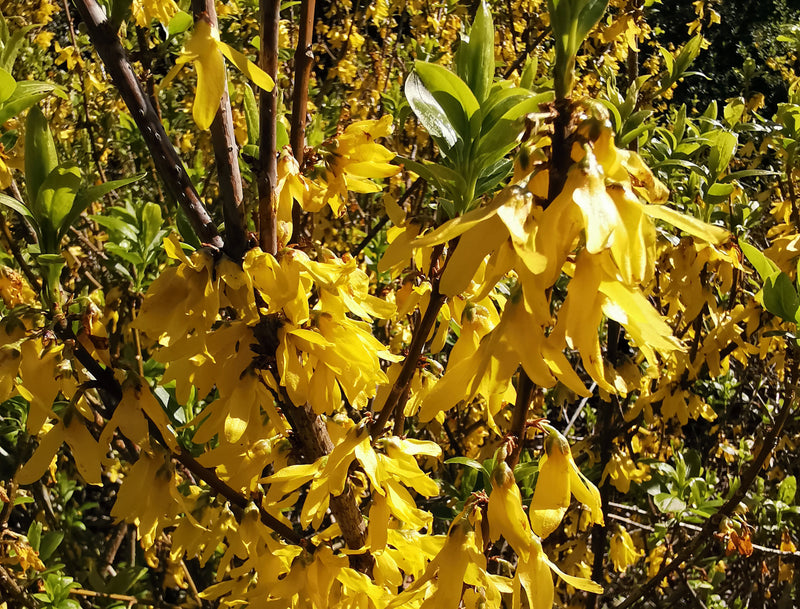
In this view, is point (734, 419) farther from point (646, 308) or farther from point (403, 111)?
point (646, 308)

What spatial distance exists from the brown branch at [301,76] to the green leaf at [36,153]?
14.3 inches

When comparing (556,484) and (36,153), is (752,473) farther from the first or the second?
(36,153)

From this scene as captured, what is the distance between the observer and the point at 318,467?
1009 millimetres

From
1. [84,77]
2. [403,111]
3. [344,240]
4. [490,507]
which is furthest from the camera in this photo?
[344,240]

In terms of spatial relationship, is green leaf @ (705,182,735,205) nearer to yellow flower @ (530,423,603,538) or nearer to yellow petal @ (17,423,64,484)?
yellow flower @ (530,423,603,538)

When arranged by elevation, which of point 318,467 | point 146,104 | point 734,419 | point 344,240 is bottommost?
point 734,419

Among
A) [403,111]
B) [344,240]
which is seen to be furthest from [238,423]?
[344,240]

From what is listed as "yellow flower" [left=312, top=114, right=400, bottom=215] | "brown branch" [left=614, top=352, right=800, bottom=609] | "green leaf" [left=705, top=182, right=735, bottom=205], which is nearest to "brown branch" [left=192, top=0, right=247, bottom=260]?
"yellow flower" [left=312, top=114, right=400, bottom=215]

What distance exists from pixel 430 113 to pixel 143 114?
401mm

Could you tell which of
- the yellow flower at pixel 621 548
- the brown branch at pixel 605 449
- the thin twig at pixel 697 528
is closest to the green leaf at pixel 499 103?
the brown branch at pixel 605 449

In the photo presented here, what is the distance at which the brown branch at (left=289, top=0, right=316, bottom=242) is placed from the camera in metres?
1.05

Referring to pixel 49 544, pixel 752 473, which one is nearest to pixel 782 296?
pixel 752 473

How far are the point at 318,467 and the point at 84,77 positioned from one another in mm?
2939

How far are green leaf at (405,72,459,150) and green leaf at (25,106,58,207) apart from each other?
1.73ft
